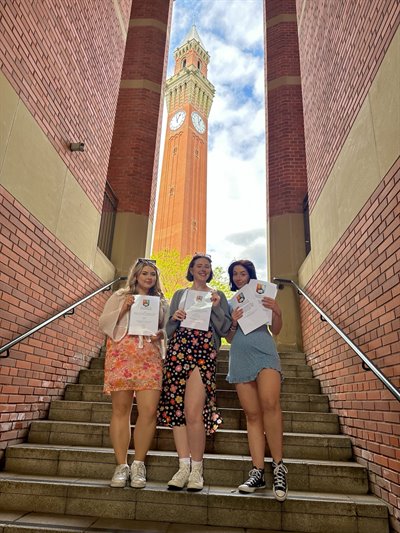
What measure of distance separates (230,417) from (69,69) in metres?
4.21

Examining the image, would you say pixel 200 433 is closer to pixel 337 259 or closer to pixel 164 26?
pixel 337 259

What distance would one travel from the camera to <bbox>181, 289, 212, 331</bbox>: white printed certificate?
2.76m

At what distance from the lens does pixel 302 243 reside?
6820 millimetres

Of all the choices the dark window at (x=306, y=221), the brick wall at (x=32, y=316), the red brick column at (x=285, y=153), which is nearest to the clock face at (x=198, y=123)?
the red brick column at (x=285, y=153)

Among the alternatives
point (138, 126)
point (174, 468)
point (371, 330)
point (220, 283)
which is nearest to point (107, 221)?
point (138, 126)

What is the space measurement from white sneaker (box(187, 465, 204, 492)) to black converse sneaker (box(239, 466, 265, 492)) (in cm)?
28

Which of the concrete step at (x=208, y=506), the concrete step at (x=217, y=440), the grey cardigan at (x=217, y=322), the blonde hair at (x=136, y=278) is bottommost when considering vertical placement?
the concrete step at (x=208, y=506)

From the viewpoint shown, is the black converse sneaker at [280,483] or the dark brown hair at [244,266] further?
the dark brown hair at [244,266]

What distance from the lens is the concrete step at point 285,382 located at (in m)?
4.31

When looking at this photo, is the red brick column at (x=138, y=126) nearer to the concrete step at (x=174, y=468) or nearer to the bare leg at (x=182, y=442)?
the concrete step at (x=174, y=468)

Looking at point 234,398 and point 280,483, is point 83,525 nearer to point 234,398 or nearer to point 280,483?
point 280,483

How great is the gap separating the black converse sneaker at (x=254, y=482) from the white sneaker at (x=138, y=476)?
66 centimetres

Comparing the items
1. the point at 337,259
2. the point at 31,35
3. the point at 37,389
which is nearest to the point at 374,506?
the point at 337,259

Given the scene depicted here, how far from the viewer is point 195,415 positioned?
8.37ft
